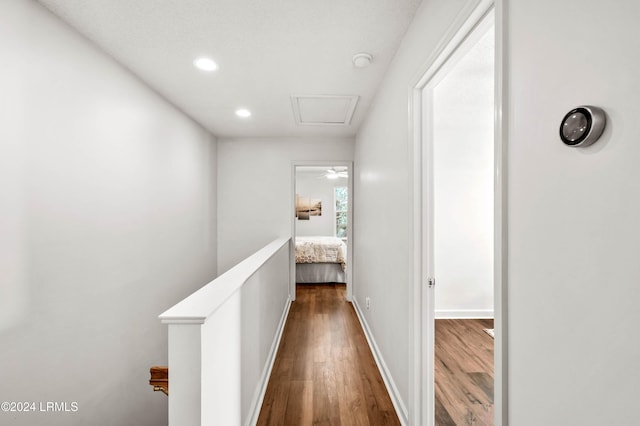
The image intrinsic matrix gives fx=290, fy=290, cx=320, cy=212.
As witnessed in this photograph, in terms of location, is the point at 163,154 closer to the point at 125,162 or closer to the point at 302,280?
the point at 125,162

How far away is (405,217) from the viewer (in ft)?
5.78

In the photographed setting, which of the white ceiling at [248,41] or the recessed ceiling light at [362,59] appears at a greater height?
the white ceiling at [248,41]

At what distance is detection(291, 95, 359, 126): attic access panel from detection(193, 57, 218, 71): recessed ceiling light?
796 millimetres

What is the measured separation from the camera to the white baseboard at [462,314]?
3553 mm

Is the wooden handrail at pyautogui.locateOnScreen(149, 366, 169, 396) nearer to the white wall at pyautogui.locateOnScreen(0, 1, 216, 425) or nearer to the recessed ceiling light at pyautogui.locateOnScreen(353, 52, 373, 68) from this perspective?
the white wall at pyautogui.locateOnScreen(0, 1, 216, 425)

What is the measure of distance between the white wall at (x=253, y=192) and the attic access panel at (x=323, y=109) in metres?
0.79

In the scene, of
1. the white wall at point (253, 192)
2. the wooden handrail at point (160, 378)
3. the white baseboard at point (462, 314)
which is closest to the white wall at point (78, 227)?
the wooden handrail at point (160, 378)

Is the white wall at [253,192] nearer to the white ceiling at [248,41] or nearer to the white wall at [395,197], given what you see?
the white ceiling at [248,41]
